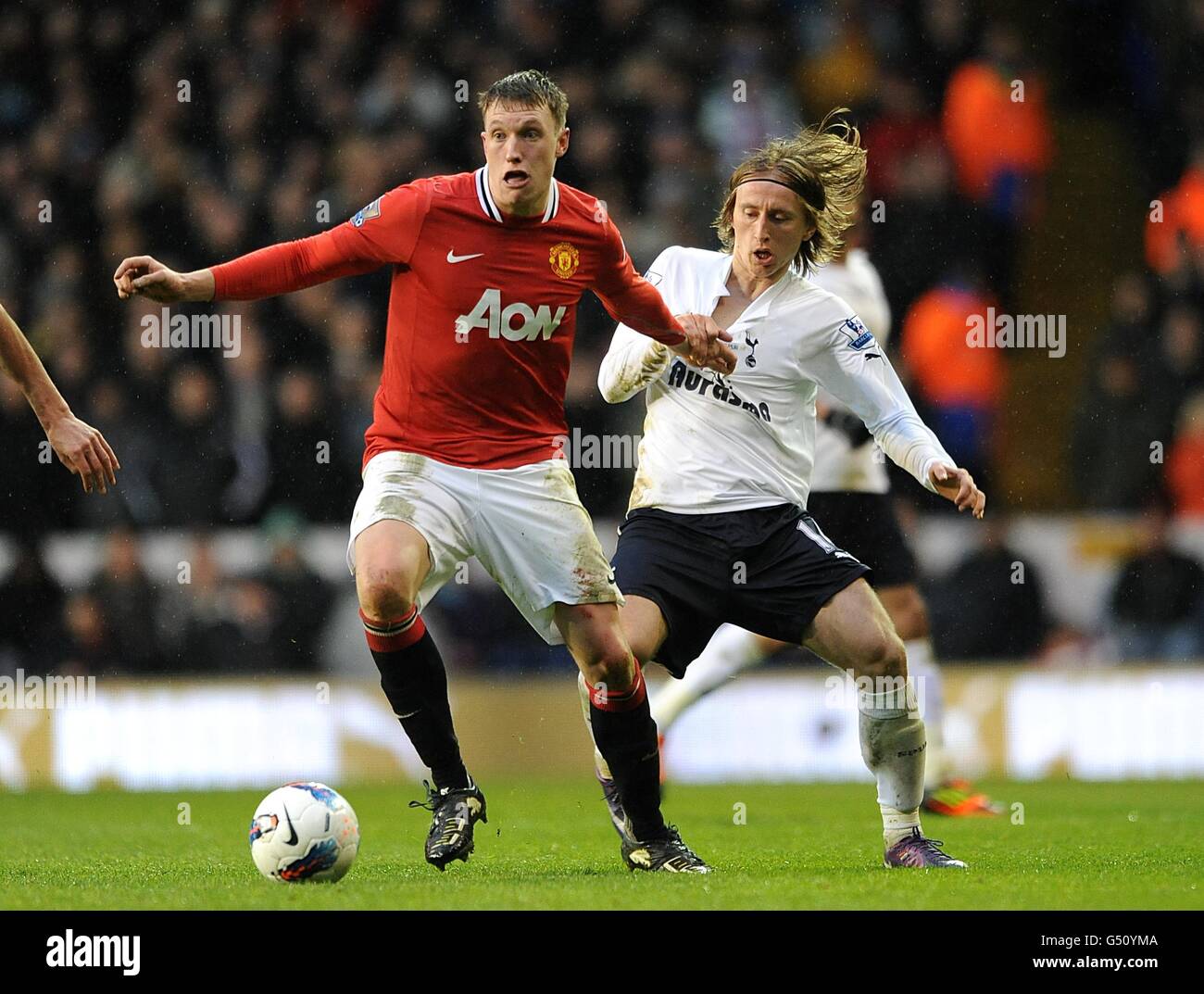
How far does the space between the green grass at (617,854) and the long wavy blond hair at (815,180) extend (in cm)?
197

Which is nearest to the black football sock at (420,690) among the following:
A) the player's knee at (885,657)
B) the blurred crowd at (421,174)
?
the player's knee at (885,657)

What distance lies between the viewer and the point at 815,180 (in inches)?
234

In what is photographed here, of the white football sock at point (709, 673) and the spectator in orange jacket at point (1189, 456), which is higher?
the spectator in orange jacket at point (1189, 456)

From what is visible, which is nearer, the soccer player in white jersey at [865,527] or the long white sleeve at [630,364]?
the long white sleeve at [630,364]

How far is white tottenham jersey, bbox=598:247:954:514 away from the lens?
19.0ft

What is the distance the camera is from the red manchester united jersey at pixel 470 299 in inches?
206

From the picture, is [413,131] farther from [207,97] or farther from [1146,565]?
[1146,565]

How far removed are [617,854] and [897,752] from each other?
3.50 ft

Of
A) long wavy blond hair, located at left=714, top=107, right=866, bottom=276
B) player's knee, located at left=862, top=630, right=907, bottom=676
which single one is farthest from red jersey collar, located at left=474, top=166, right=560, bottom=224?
player's knee, located at left=862, top=630, right=907, bottom=676

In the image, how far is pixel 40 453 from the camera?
1016 centimetres

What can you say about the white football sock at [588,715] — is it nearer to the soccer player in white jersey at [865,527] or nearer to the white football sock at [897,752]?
the white football sock at [897,752]

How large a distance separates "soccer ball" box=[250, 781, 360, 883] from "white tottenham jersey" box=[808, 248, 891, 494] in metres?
3.08

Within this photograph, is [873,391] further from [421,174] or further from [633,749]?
[421,174]

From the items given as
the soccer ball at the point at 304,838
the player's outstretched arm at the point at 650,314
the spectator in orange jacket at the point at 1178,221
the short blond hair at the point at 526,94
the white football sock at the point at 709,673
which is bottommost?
the soccer ball at the point at 304,838
